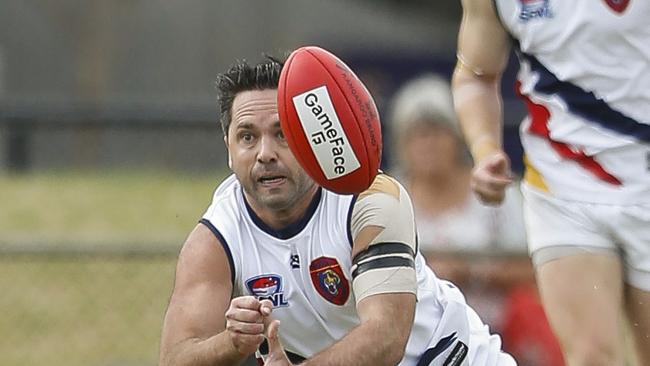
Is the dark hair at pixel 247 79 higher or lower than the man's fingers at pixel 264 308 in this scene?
higher

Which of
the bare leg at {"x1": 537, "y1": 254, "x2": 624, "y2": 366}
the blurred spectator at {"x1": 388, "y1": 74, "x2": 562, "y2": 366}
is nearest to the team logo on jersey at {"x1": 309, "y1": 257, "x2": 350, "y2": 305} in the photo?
the bare leg at {"x1": 537, "y1": 254, "x2": 624, "y2": 366}

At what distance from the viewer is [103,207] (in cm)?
970

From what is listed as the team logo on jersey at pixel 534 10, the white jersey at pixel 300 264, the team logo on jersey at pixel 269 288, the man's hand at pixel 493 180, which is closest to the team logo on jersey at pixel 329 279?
the white jersey at pixel 300 264

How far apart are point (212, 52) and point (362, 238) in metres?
13.3

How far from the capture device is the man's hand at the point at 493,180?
4617 mm

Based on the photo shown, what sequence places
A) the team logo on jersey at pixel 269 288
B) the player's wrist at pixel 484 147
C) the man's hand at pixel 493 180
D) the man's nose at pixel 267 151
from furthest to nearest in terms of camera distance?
1. the player's wrist at pixel 484 147
2. the team logo on jersey at pixel 269 288
3. the man's hand at pixel 493 180
4. the man's nose at pixel 267 151

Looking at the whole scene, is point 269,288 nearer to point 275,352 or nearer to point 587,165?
Answer: point 275,352

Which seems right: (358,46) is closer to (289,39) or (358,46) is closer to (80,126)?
(289,39)

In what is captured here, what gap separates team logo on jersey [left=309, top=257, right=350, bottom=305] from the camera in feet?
15.4

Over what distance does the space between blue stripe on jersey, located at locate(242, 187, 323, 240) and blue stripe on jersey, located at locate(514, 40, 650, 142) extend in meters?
0.76

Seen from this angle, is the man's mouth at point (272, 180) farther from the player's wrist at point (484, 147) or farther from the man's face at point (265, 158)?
the player's wrist at point (484, 147)

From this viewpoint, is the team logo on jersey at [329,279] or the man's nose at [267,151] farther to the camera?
the team logo on jersey at [329,279]

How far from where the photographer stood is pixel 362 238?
4.60 m

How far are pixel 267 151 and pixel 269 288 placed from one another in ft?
1.47
